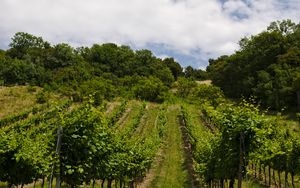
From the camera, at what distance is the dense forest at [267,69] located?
74.8m

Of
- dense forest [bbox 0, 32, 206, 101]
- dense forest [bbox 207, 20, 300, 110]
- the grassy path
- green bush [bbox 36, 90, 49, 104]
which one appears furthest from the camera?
dense forest [bbox 0, 32, 206, 101]

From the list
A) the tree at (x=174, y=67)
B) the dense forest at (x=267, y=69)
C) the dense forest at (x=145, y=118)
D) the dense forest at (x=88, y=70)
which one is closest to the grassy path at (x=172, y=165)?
the dense forest at (x=145, y=118)

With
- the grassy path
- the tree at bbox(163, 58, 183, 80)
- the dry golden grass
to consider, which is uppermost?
the tree at bbox(163, 58, 183, 80)

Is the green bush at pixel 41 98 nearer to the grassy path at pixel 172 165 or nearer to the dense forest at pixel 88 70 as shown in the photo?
the dense forest at pixel 88 70

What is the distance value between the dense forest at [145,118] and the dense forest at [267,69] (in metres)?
0.23

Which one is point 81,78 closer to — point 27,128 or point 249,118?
point 27,128

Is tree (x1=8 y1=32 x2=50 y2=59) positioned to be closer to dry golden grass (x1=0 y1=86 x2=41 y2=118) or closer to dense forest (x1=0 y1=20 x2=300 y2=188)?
dense forest (x1=0 y1=20 x2=300 y2=188)

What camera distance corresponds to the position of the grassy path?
35172 millimetres

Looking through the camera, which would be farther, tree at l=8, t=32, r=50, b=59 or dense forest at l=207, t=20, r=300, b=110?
tree at l=8, t=32, r=50, b=59

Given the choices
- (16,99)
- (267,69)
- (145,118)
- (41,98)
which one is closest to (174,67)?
(267,69)

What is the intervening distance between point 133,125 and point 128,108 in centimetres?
2320

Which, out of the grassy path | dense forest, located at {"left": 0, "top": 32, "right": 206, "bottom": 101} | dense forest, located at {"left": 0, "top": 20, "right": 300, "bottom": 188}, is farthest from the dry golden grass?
the grassy path

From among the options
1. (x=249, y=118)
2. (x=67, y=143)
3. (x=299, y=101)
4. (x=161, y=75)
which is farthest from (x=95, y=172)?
(x=161, y=75)

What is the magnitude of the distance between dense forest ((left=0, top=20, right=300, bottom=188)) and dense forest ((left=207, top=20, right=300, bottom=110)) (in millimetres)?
230
